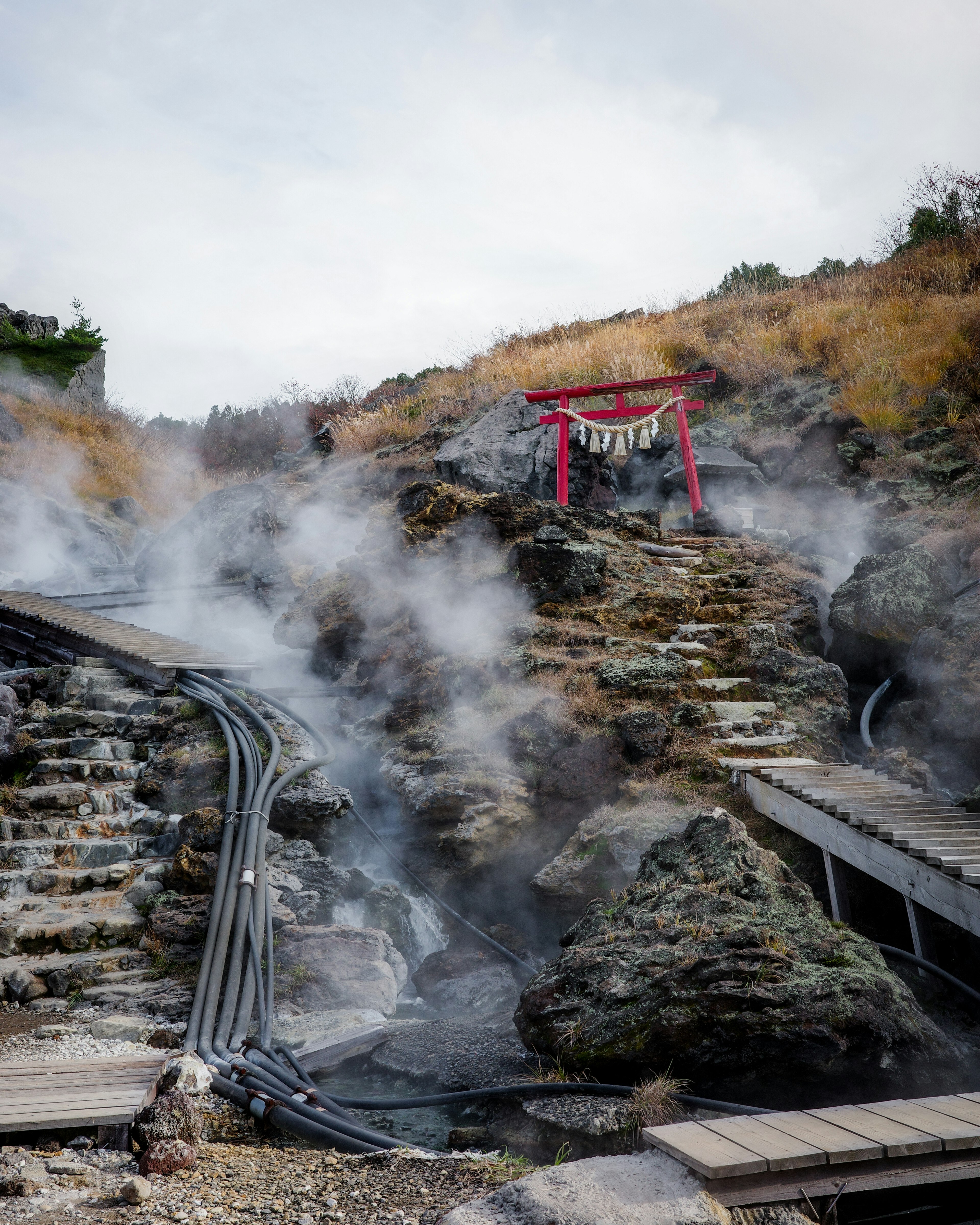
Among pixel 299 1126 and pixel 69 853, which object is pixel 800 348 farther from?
pixel 299 1126

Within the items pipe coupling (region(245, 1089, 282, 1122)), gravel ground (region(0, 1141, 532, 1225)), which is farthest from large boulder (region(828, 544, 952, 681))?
pipe coupling (region(245, 1089, 282, 1122))

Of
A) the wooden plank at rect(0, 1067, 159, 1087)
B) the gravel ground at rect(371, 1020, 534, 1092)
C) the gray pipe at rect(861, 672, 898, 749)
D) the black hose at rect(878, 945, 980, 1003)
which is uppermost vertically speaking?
the gray pipe at rect(861, 672, 898, 749)

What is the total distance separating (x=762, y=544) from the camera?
9836 millimetres

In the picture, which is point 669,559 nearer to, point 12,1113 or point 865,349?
point 865,349

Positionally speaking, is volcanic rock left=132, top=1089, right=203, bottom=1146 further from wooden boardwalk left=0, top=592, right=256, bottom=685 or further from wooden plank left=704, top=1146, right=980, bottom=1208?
wooden boardwalk left=0, top=592, right=256, bottom=685

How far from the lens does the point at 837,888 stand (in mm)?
4652

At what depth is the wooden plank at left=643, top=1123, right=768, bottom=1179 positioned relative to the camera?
2.07m

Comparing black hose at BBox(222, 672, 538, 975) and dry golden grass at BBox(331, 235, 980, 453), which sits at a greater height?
dry golden grass at BBox(331, 235, 980, 453)

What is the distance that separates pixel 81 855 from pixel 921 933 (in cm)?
543

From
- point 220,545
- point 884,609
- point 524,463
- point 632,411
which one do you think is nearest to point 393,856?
point 884,609

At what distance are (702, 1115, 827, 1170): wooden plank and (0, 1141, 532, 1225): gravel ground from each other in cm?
75

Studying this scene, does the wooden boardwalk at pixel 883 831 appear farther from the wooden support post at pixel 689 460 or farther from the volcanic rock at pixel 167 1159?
the wooden support post at pixel 689 460

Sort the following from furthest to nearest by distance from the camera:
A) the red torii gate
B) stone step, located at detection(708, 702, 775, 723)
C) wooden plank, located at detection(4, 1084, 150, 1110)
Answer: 1. the red torii gate
2. stone step, located at detection(708, 702, 775, 723)
3. wooden plank, located at detection(4, 1084, 150, 1110)

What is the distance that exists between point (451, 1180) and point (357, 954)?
2.45 meters
